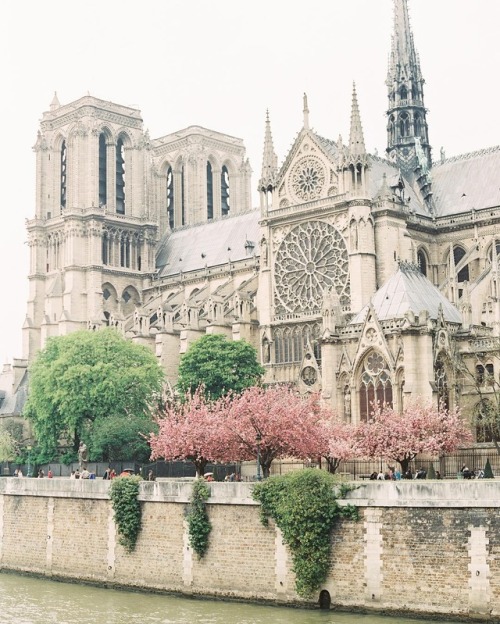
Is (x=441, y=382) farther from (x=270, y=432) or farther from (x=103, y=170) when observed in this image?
(x=103, y=170)

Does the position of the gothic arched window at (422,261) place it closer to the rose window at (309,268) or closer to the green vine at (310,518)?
the rose window at (309,268)

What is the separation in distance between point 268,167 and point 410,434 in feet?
115

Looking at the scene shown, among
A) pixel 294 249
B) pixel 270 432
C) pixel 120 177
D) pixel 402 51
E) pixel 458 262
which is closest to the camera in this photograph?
pixel 270 432

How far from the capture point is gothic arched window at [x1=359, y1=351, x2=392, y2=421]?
47.1m

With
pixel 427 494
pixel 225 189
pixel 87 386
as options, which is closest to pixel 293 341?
pixel 87 386

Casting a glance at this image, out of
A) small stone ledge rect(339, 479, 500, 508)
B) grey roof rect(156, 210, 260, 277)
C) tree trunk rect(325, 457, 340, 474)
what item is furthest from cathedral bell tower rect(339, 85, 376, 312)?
small stone ledge rect(339, 479, 500, 508)

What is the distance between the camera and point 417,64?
81.3 m

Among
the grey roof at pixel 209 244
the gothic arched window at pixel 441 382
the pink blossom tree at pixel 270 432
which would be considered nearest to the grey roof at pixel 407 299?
the gothic arched window at pixel 441 382

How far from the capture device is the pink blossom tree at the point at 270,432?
133 ft

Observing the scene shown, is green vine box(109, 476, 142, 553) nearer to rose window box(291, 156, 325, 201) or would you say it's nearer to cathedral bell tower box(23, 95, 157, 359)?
rose window box(291, 156, 325, 201)

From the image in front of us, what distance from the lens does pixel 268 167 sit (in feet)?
240

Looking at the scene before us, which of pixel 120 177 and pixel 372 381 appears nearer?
pixel 372 381

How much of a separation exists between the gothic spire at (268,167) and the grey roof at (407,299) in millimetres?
22466

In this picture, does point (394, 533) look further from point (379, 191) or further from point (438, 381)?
point (379, 191)
